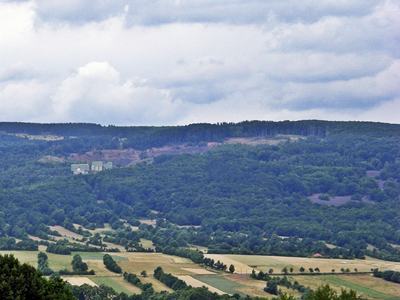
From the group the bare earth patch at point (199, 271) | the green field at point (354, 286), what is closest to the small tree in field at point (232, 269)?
the bare earth patch at point (199, 271)

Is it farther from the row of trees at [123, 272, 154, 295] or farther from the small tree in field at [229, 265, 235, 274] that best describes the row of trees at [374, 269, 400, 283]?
the row of trees at [123, 272, 154, 295]

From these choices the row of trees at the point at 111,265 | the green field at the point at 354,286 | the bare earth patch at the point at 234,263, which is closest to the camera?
the green field at the point at 354,286

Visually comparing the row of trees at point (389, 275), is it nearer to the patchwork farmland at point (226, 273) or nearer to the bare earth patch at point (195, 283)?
the patchwork farmland at point (226, 273)

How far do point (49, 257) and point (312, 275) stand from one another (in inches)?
1460

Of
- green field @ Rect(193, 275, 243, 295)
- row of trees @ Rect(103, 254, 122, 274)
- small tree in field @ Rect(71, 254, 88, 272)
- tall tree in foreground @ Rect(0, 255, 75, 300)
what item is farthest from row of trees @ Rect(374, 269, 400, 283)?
tall tree in foreground @ Rect(0, 255, 75, 300)

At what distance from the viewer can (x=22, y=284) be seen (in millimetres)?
69125

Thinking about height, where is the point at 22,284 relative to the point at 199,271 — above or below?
above

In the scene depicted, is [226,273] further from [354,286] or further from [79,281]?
[79,281]

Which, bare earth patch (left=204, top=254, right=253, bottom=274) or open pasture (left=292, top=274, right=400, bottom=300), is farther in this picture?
bare earth patch (left=204, top=254, right=253, bottom=274)

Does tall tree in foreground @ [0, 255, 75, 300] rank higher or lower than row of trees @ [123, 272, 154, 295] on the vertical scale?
higher

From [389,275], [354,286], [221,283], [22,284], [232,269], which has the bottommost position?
[221,283]

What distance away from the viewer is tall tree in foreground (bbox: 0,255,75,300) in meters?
68.3

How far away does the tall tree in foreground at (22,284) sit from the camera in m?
68.3

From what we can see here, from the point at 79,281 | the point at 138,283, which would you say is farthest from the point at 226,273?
the point at 79,281
